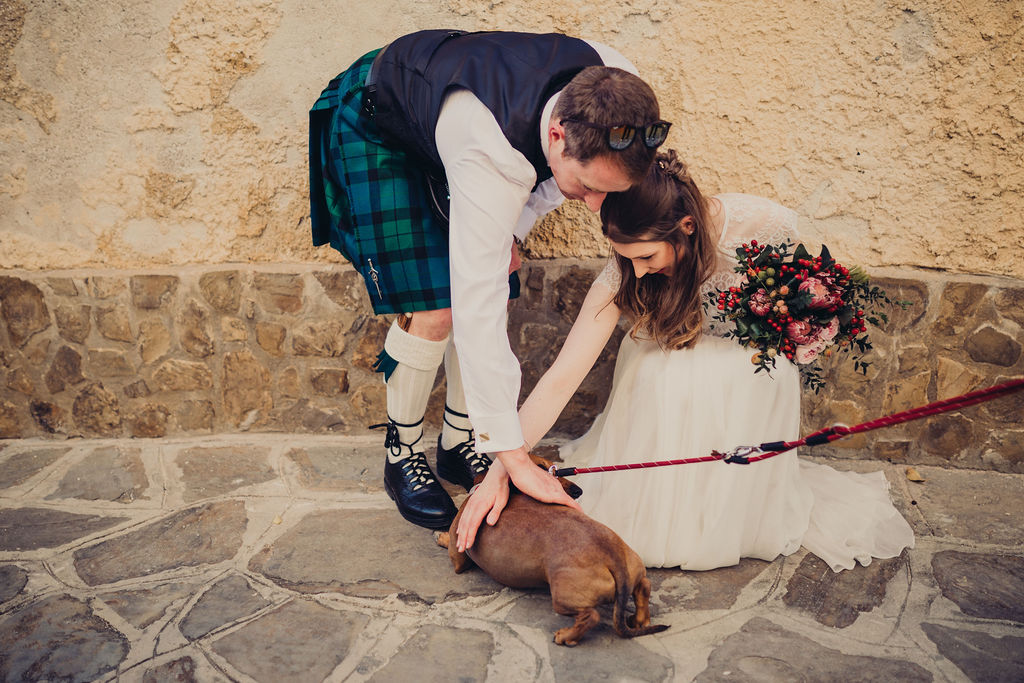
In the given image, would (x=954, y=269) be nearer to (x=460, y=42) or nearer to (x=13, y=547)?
(x=460, y=42)

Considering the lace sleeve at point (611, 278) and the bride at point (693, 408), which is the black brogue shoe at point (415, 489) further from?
the lace sleeve at point (611, 278)

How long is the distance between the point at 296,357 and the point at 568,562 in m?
1.85

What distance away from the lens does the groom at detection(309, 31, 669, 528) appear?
1787 millimetres

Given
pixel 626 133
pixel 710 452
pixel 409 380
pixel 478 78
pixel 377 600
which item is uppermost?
pixel 478 78

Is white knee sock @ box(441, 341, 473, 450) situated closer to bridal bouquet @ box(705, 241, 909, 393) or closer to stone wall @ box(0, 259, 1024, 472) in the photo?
stone wall @ box(0, 259, 1024, 472)

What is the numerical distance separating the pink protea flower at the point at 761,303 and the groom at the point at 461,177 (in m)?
0.66

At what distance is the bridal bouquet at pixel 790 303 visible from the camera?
87.4 inches

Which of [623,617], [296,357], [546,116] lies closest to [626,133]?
[546,116]

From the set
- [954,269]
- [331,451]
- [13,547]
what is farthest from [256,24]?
[954,269]

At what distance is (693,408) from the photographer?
7.61 ft

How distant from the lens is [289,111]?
304cm

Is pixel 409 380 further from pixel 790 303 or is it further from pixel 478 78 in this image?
pixel 790 303

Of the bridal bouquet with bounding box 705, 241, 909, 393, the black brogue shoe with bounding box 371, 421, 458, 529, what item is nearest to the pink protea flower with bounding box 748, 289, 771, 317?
the bridal bouquet with bounding box 705, 241, 909, 393

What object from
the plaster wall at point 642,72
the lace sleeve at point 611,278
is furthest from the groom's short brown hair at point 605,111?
the plaster wall at point 642,72
